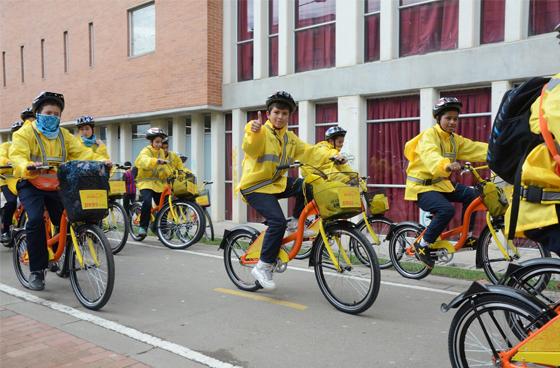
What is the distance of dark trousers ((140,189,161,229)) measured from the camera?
9.34 metres

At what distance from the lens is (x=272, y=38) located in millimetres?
13445

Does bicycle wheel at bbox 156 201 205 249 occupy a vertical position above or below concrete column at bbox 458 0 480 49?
below

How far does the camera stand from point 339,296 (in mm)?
5250

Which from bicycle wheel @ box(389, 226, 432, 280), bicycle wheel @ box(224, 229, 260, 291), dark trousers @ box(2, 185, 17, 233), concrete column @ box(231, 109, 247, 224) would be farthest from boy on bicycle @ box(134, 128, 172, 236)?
bicycle wheel @ box(389, 226, 432, 280)

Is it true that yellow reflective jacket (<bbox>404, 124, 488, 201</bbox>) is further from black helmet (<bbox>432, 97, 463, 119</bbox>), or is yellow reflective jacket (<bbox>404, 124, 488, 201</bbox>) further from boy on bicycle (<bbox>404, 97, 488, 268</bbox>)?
black helmet (<bbox>432, 97, 463, 119</bbox>)

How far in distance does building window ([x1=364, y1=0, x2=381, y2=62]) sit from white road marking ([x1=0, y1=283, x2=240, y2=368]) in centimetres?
822

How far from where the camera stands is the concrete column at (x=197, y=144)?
48.6 ft

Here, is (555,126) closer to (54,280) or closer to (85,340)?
(85,340)

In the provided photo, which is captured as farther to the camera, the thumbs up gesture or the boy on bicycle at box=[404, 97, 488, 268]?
the boy on bicycle at box=[404, 97, 488, 268]

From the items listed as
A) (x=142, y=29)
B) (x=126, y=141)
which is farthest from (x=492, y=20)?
(x=126, y=141)

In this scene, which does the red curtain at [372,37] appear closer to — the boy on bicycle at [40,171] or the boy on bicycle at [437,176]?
the boy on bicycle at [437,176]

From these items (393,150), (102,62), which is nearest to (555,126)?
(393,150)

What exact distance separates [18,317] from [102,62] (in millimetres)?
13469

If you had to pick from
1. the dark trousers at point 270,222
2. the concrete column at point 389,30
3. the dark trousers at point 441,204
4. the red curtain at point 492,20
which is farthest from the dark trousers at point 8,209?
the red curtain at point 492,20
